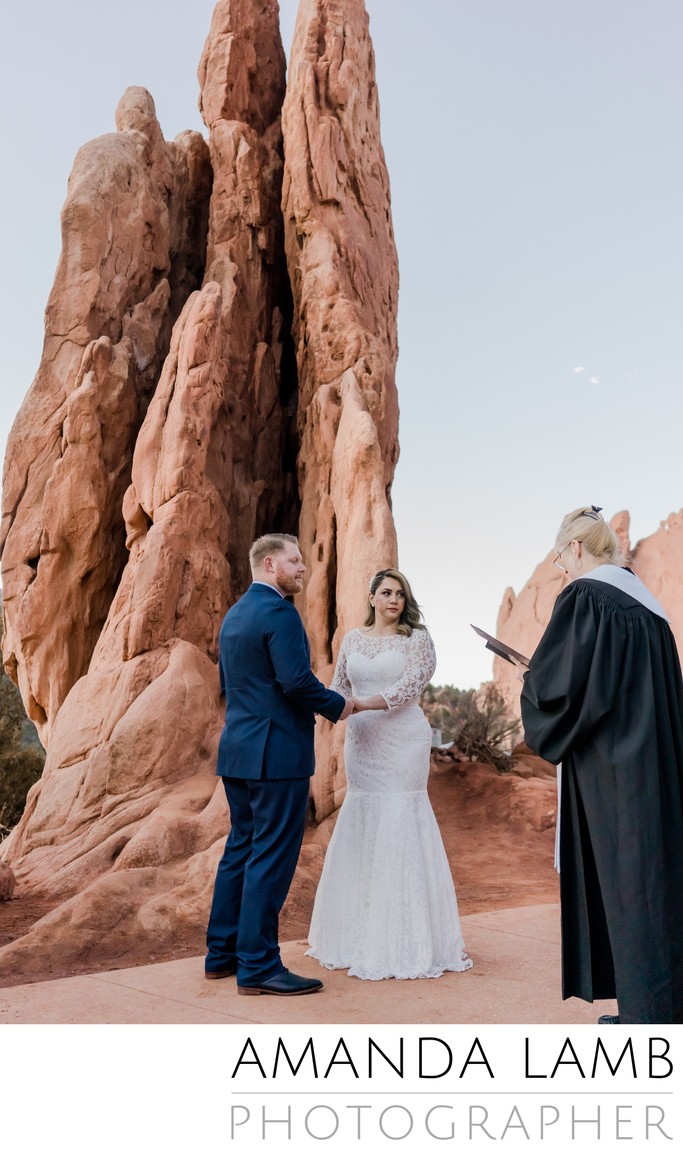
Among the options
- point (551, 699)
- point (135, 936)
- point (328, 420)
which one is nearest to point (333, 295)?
point (328, 420)

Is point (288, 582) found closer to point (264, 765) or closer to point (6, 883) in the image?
point (264, 765)

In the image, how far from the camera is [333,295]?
40.5 ft

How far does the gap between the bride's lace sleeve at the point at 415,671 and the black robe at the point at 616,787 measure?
1408 mm

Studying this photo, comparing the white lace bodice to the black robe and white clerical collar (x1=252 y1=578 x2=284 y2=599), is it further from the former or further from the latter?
the black robe

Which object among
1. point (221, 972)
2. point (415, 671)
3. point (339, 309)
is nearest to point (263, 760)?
point (415, 671)

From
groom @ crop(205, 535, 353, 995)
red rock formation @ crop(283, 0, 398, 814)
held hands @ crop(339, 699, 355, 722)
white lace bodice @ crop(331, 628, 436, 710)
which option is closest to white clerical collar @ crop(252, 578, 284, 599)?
groom @ crop(205, 535, 353, 995)

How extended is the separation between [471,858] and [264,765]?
730cm

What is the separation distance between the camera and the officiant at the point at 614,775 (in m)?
3.51

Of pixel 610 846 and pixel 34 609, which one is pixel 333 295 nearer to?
pixel 34 609

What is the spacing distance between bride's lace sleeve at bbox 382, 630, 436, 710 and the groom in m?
0.45

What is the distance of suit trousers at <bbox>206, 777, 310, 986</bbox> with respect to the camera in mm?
4473

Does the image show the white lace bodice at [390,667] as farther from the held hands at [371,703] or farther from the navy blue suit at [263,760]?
the navy blue suit at [263,760]

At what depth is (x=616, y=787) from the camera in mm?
3602

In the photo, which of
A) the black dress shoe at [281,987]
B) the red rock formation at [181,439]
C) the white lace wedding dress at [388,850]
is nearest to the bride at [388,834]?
the white lace wedding dress at [388,850]
